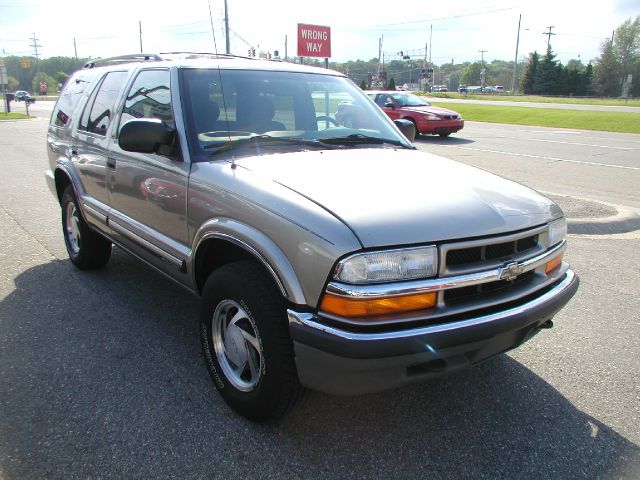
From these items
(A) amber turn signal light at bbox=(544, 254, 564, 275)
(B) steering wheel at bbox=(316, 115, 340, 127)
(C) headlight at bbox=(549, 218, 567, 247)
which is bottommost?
(A) amber turn signal light at bbox=(544, 254, 564, 275)

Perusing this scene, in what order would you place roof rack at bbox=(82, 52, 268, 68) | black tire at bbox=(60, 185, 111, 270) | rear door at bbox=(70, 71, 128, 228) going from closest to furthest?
roof rack at bbox=(82, 52, 268, 68) < rear door at bbox=(70, 71, 128, 228) < black tire at bbox=(60, 185, 111, 270)

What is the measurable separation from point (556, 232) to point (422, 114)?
1661 cm

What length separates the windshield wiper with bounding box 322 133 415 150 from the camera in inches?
140

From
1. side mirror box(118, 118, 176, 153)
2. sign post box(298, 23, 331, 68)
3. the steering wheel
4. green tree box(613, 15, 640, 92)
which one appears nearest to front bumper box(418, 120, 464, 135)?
sign post box(298, 23, 331, 68)

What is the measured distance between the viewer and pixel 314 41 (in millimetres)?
30188

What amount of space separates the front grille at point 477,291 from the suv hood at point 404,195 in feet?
0.82

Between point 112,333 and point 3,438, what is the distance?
1218mm

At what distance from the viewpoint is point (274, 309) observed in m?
2.48

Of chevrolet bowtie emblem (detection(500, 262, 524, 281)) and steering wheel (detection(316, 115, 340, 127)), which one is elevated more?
steering wheel (detection(316, 115, 340, 127))

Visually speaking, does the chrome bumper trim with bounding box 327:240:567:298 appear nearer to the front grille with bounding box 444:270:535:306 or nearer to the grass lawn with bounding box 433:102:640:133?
the front grille with bounding box 444:270:535:306

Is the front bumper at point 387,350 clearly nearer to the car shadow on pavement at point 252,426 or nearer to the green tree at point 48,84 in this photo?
the car shadow on pavement at point 252,426

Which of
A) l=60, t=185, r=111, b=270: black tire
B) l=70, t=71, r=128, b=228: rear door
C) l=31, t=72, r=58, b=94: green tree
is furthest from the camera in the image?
l=31, t=72, r=58, b=94: green tree

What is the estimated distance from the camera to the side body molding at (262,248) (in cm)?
236

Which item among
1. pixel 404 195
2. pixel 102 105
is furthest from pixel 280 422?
pixel 102 105
